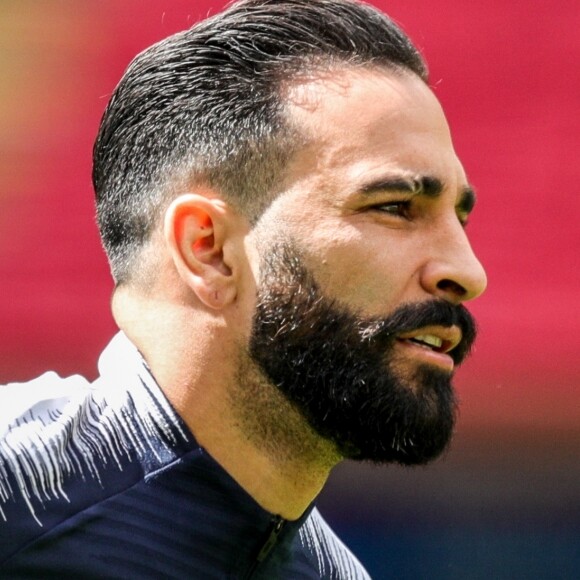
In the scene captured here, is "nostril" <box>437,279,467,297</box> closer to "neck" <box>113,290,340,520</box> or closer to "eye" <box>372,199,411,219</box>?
"eye" <box>372,199,411,219</box>

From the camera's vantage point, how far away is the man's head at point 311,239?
149 centimetres

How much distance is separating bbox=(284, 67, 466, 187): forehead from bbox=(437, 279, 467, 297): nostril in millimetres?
148

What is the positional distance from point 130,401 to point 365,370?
31cm

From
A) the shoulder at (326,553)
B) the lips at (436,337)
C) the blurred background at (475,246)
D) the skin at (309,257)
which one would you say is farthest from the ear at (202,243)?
the blurred background at (475,246)

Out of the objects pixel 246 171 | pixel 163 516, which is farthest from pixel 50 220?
pixel 163 516

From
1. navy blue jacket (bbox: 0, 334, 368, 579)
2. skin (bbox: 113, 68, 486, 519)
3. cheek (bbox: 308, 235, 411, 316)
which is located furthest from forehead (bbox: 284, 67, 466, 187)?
navy blue jacket (bbox: 0, 334, 368, 579)

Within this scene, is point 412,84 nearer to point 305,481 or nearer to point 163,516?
point 305,481

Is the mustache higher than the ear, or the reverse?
the ear

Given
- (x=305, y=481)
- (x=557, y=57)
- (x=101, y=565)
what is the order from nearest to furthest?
(x=101, y=565) → (x=305, y=481) → (x=557, y=57)

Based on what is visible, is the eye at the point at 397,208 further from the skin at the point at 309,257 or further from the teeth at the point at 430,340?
the teeth at the point at 430,340

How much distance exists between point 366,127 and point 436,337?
30 centimetres

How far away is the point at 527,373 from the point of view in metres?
2.28

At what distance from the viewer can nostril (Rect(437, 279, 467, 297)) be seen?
1.50 m

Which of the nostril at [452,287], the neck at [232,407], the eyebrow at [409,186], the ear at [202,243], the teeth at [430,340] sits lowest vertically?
the neck at [232,407]
